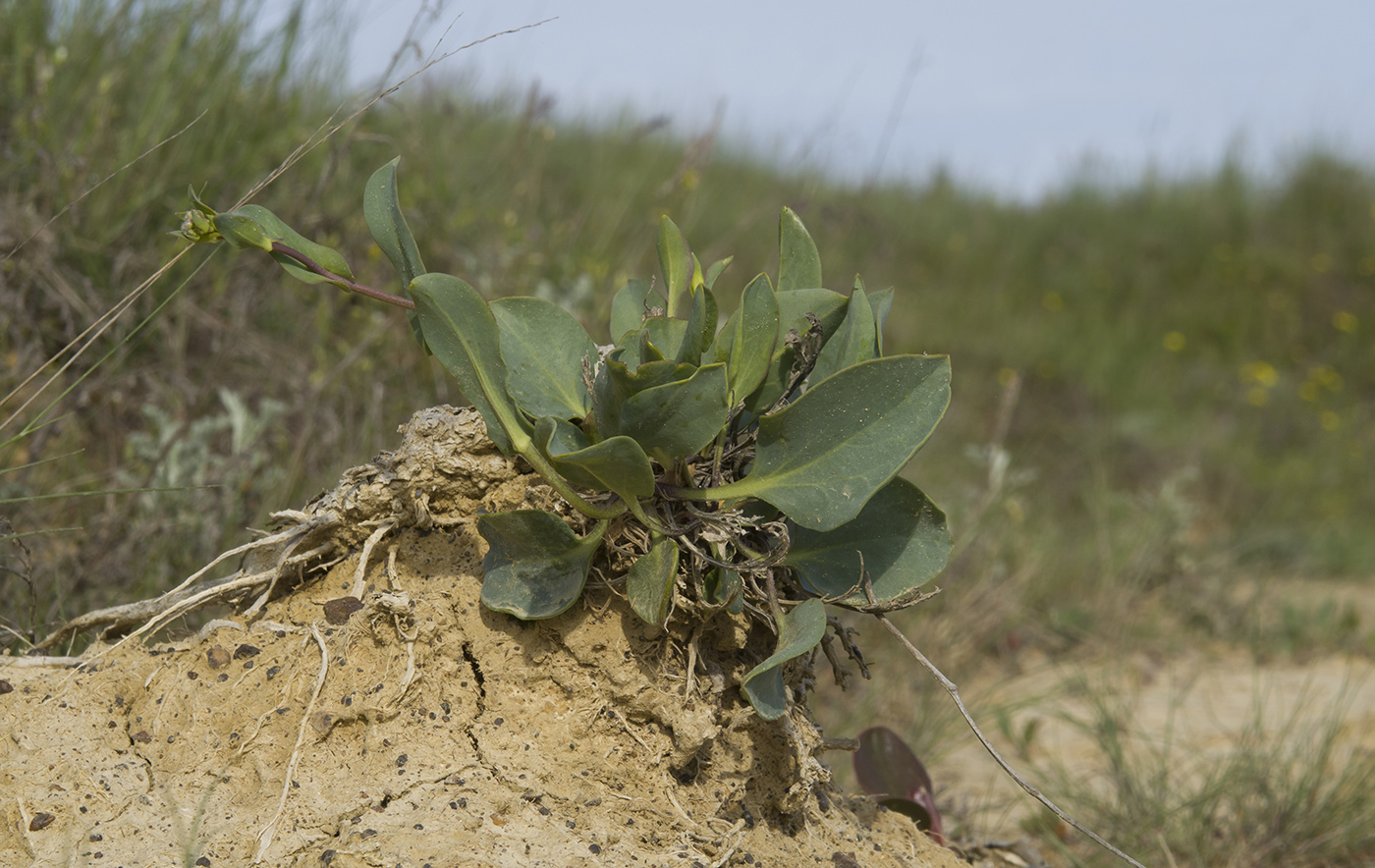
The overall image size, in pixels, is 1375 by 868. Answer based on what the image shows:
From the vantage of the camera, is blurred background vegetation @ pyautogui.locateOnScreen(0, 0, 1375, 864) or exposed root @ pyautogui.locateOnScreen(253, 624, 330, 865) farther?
blurred background vegetation @ pyautogui.locateOnScreen(0, 0, 1375, 864)

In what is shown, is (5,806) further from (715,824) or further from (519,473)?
(715,824)

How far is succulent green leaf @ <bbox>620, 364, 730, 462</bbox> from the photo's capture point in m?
1.08

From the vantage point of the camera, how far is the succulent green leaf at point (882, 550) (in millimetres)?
1291

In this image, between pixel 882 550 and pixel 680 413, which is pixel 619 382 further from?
pixel 882 550

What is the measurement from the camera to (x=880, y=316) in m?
1.40

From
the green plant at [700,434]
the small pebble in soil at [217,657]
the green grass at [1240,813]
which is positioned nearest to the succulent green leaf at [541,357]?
the green plant at [700,434]

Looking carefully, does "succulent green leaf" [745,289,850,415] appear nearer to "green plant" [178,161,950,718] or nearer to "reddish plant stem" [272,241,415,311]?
"green plant" [178,161,950,718]

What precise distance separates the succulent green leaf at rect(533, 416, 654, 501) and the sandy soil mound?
0.20m

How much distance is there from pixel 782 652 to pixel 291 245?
80 centimetres

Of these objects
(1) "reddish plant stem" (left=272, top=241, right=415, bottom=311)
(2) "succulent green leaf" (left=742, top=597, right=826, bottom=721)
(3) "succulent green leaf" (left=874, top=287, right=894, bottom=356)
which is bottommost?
(2) "succulent green leaf" (left=742, top=597, right=826, bottom=721)

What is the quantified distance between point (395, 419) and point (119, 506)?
2.54 ft

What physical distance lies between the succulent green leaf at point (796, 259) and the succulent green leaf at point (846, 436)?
0.79ft

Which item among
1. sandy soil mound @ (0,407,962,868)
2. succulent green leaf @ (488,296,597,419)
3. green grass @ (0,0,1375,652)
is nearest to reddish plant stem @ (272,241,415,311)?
succulent green leaf @ (488,296,597,419)

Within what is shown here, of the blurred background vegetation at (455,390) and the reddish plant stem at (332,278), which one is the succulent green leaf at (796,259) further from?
the blurred background vegetation at (455,390)
